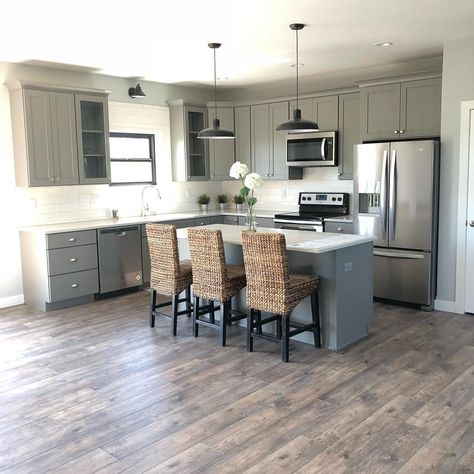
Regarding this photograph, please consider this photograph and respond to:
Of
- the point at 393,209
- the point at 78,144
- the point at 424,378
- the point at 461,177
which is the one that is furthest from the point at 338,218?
the point at 78,144

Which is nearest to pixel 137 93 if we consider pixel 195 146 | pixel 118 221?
pixel 195 146

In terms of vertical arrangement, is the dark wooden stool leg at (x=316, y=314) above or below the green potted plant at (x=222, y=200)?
below

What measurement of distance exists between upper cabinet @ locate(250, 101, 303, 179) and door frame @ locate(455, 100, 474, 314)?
8.24ft

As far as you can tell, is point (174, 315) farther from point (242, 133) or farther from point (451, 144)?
point (242, 133)

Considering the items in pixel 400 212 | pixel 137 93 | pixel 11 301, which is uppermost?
pixel 137 93

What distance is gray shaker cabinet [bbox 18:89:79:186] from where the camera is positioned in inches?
220

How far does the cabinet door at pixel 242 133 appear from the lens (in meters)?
7.48

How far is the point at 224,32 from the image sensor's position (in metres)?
4.63

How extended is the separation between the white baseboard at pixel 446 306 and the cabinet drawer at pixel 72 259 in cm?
374

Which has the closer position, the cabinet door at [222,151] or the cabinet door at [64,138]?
the cabinet door at [64,138]

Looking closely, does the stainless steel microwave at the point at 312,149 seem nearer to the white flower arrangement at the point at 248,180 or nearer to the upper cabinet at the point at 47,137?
the white flower arrangement at the point at 248,180

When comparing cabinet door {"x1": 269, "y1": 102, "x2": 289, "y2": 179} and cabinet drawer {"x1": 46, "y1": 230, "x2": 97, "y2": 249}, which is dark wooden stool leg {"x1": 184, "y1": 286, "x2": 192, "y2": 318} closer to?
Answer: cabinet drawer {"x1": 46, "y1": 230, "x2": 97, "y2": 249}

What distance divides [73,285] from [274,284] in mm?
2774

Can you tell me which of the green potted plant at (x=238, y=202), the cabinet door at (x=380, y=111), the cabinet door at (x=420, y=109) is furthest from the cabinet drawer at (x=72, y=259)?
the cabinet door at (x=420, y=109)
